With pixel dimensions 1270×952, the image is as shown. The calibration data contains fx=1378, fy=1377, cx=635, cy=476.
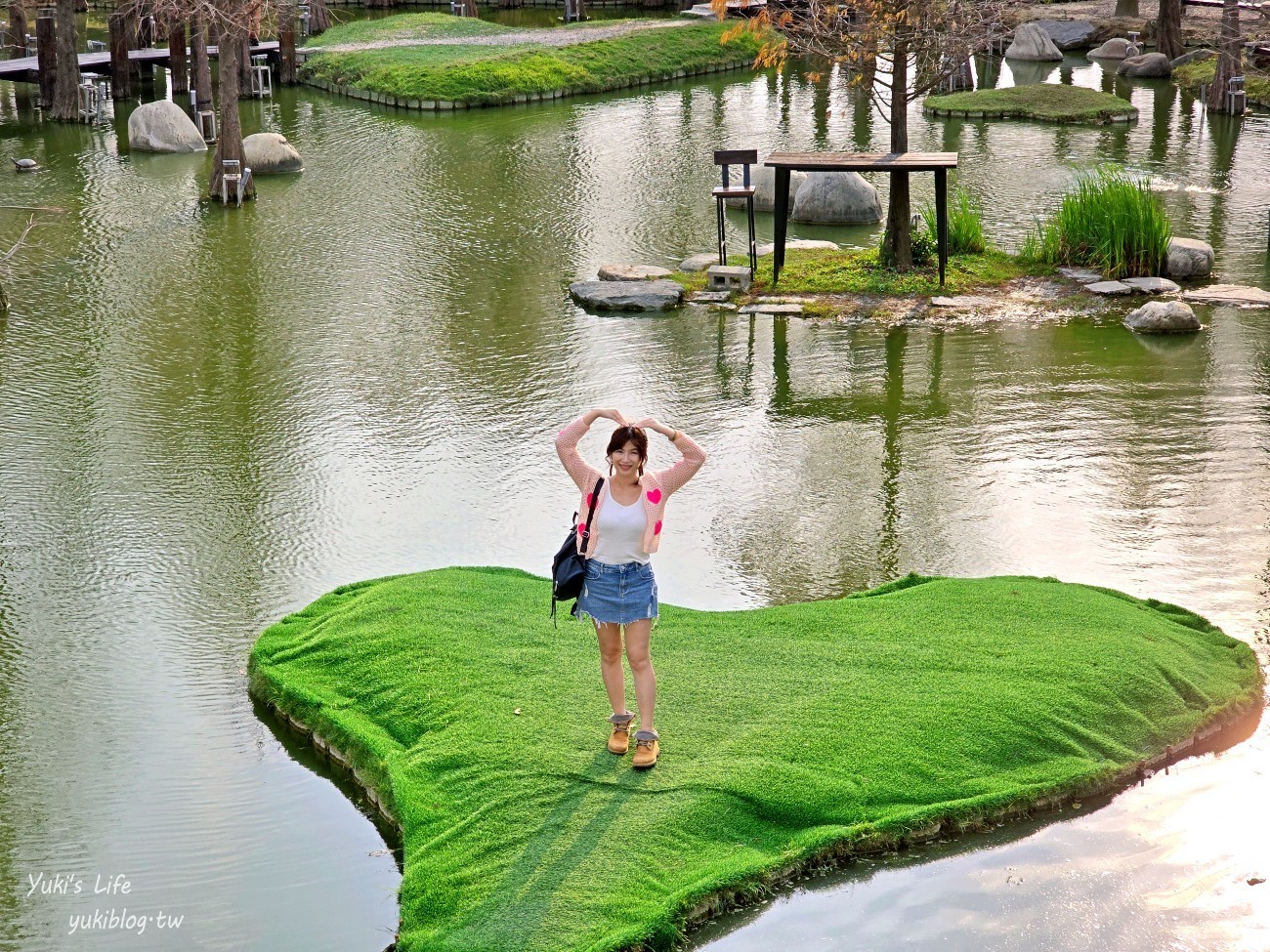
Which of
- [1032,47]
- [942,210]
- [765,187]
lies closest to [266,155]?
[765,187]

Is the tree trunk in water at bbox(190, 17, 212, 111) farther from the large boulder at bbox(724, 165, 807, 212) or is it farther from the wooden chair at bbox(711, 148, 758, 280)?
the wooden chair at bbox(711, 148, 758, 280)

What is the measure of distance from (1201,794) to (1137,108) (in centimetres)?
1846

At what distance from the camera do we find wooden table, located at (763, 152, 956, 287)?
1140 centimetres

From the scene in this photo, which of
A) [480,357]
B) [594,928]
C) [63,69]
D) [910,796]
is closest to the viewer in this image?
[594,928]

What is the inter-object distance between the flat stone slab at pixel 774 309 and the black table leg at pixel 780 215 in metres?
0.54

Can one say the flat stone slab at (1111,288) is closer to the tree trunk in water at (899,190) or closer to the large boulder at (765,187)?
the tree trunk in water at (899,190)

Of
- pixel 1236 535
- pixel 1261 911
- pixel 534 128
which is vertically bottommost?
pixel 1261 911

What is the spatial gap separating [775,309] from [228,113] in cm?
673

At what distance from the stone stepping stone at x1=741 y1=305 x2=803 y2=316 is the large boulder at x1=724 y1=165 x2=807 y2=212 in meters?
3.73

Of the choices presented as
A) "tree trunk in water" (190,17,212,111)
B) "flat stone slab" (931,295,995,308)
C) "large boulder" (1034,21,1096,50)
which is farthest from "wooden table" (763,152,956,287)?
"large boulder" (1034,21,1096,50)

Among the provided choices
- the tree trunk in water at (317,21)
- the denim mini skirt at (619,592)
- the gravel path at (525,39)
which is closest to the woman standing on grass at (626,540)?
the denim mini skirt at (619,592)

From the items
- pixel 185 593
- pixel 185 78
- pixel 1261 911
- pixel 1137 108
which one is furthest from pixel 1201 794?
pixel 185 78

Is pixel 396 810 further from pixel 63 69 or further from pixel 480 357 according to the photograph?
pixel 63 69

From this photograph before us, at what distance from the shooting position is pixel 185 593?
7016 mm
